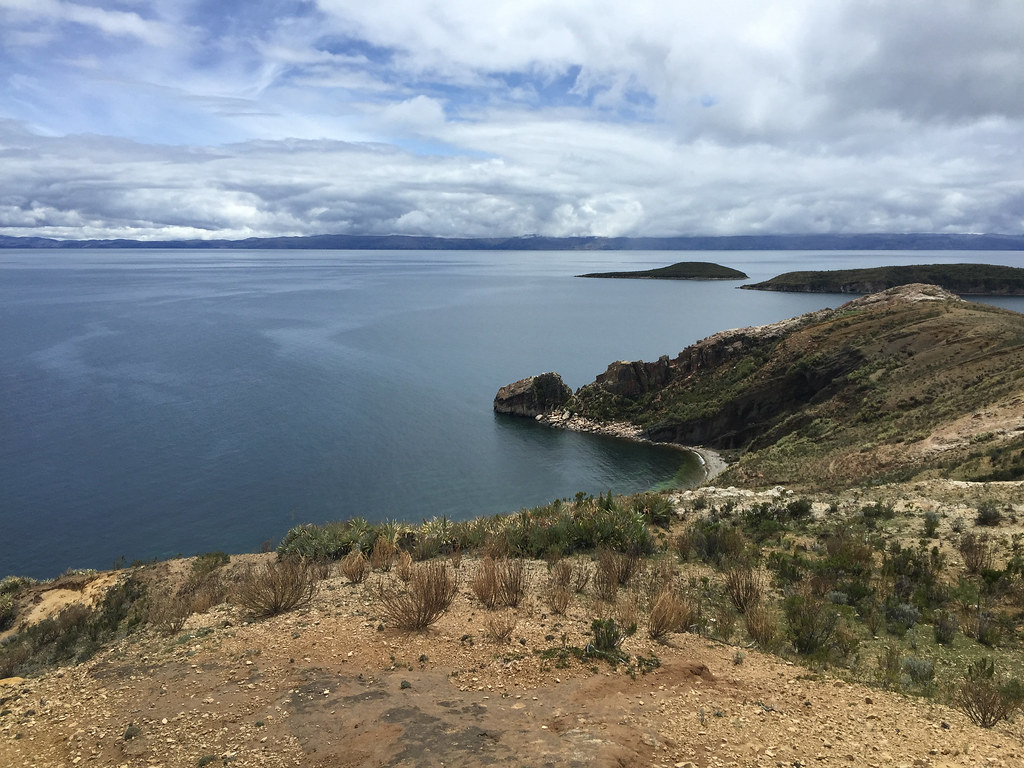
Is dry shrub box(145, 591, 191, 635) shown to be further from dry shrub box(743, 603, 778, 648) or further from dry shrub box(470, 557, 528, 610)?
dry shrub box(743, 603, 778, 648)

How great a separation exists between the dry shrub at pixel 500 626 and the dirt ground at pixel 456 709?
122mm

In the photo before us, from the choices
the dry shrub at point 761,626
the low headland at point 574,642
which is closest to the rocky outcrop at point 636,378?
the low headland at point 574,642

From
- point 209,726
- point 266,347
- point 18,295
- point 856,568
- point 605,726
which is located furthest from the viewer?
point 18,295

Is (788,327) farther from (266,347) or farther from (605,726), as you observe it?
(266,347)

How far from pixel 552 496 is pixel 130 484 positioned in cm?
2350

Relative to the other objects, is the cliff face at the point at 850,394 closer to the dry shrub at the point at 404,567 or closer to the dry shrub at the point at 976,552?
the dry shrub at the point at 976,552

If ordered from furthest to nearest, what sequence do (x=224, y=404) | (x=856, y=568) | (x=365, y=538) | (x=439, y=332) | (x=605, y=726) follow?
(x=439, y=332) → (x=224, y=404) → (x=365, y=538) → (x=856, y=568) → (x=605, y=726)

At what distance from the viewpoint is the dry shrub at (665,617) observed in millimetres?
9312

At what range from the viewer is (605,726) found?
685 cm

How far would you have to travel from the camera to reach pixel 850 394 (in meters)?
38.9

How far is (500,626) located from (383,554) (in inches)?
228

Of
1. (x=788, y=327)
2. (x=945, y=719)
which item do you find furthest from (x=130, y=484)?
(x=788, y=327)

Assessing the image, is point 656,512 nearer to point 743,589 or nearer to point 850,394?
point 743,589

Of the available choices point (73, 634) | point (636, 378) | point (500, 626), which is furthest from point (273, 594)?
point (636, 378)
